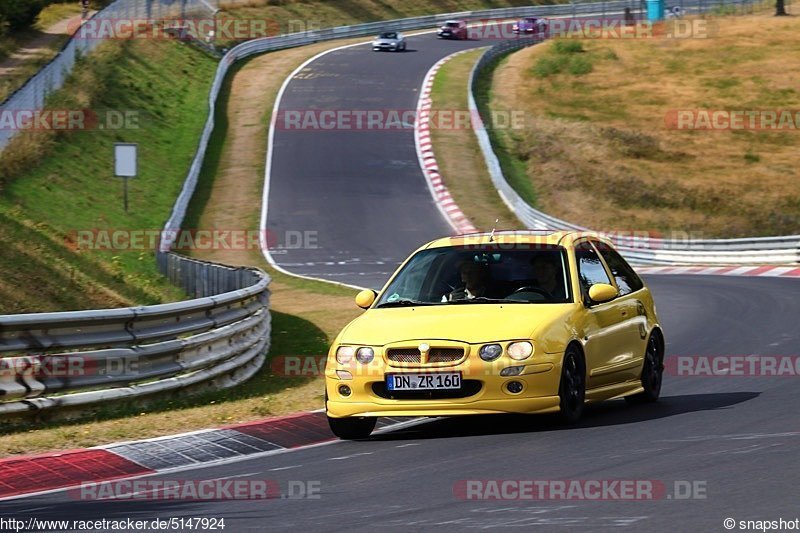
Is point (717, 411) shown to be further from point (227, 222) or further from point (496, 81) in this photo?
point (496, 81)

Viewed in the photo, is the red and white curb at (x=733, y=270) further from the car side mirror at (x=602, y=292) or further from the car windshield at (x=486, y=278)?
the car side mirror at (x=602, y=292)

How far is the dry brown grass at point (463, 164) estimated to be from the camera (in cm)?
3909

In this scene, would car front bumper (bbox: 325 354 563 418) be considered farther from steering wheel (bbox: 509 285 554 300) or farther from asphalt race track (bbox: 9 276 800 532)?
steering wheel (bbox: 509 285 554 300)

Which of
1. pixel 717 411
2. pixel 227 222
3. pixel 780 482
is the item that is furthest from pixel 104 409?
pixel 227 222

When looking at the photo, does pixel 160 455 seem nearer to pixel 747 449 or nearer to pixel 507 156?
pixel 747 449

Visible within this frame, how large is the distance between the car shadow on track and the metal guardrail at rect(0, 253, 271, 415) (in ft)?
8.50

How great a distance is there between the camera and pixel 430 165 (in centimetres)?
4447

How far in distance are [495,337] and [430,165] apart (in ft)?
114

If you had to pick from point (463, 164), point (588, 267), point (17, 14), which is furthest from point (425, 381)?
point (17, 14)

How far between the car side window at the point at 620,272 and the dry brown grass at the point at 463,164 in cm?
2474

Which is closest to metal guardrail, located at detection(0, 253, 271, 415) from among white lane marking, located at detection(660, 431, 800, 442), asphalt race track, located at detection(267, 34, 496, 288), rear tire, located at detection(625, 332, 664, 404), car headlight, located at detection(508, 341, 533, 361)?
car headlight, located at detection(508, 341, 533, 361)

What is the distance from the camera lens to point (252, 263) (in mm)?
33094

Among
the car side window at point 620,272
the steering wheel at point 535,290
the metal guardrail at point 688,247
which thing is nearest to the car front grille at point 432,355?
the steering wheel at point 535,290

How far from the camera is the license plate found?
9.77 meters
